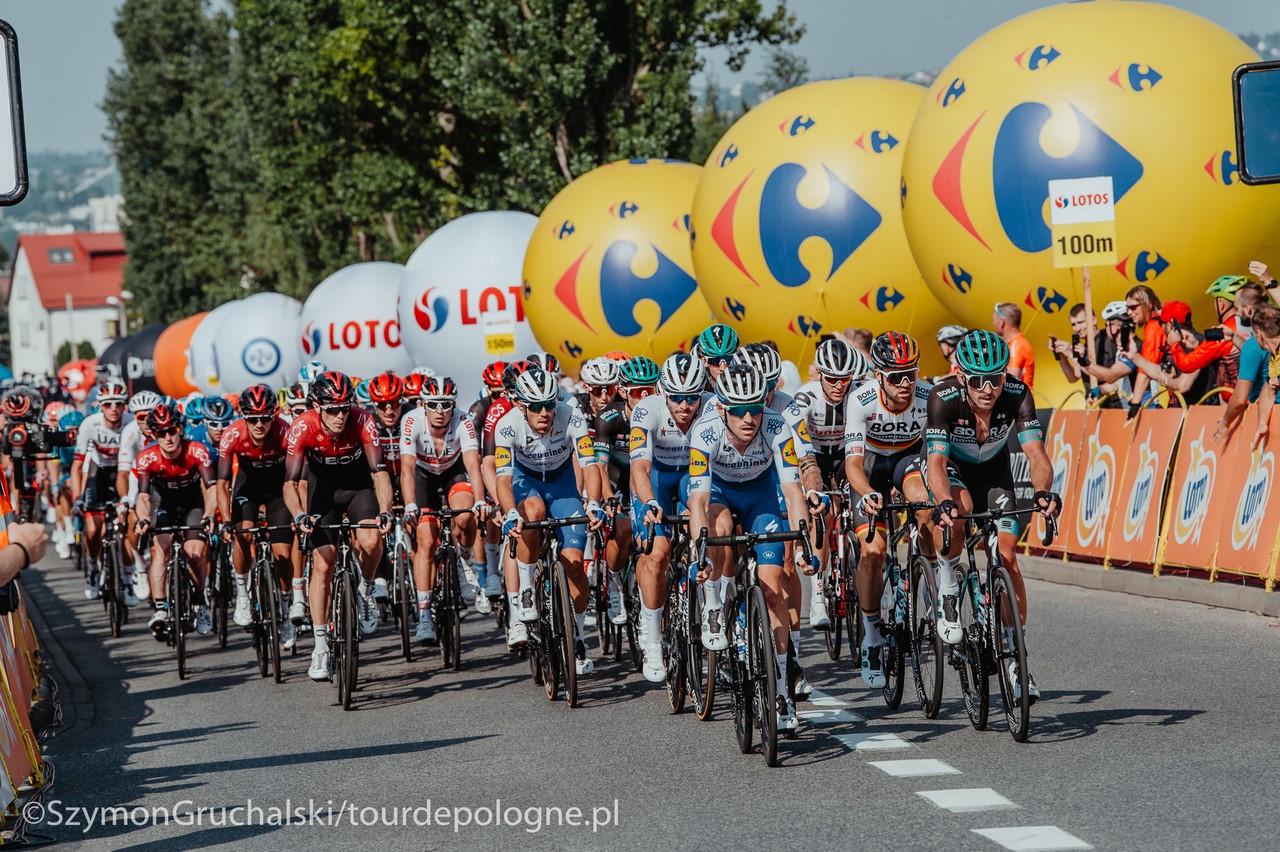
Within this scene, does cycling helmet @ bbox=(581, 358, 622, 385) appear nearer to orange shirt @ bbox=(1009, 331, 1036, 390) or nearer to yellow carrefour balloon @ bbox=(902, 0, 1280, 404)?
orange shirt @ bbox=(1009, 331, 1036, 390)

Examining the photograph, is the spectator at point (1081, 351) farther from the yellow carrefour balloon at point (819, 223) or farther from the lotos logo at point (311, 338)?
the lotos logo at point (311, 338)

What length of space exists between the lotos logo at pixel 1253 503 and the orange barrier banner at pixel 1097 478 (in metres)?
2.06

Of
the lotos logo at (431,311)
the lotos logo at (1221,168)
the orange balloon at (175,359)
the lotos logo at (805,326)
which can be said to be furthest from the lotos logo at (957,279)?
the orange balloon at (175,359)

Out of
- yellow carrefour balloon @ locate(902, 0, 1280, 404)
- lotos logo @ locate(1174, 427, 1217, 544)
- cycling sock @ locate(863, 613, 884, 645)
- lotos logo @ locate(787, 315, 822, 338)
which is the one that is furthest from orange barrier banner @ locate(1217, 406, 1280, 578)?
lotos logo @ locate(787, 315, 822, 338)

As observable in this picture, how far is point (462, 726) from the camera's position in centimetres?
1025

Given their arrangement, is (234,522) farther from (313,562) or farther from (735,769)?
(735,769)

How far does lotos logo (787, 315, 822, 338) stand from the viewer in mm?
21438

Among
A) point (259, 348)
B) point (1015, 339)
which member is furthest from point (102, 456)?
point (259, 348)

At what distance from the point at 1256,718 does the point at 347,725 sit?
5.14m

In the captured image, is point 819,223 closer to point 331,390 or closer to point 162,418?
point 162,418

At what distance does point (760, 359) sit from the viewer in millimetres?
9266

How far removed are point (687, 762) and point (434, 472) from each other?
6.39 metres

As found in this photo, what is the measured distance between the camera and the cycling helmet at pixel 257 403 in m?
13.6

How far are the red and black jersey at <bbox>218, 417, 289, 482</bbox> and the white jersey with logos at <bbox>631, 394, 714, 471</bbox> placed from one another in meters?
4.28
